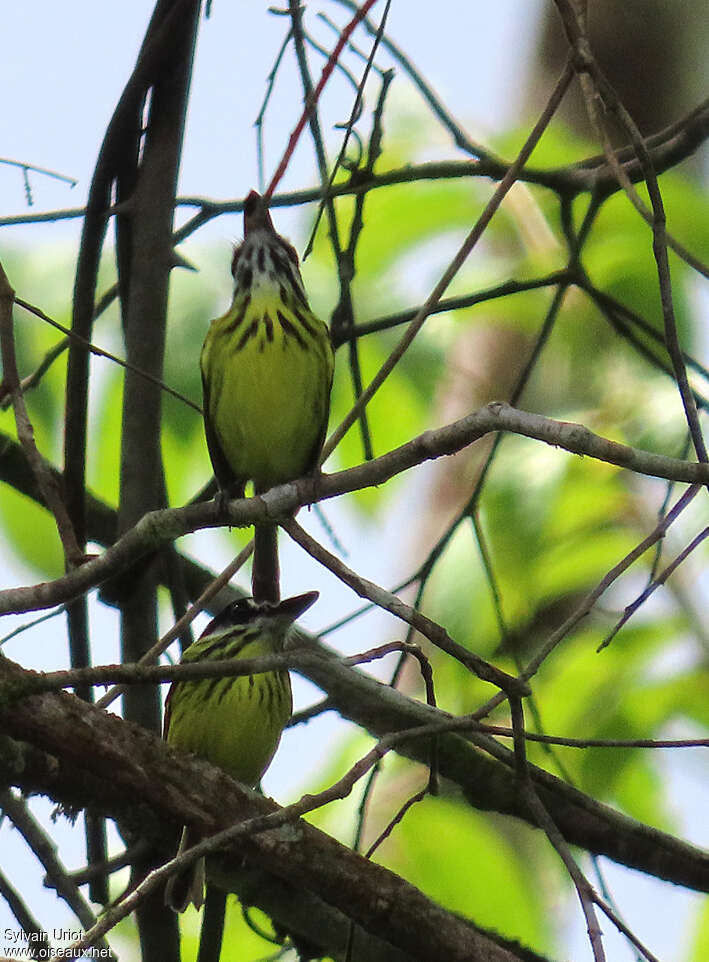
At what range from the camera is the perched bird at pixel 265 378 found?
4395 millimetres

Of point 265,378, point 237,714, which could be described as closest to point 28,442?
point 265,378

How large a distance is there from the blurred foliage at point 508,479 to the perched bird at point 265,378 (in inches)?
3.5

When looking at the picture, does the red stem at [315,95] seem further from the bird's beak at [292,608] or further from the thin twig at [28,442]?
the bird's beak at [292,608]

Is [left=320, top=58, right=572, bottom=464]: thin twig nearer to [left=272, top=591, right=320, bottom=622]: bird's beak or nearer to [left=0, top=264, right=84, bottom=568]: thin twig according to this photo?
[left=0, top=264, right=84, bottom=568]: thin twig

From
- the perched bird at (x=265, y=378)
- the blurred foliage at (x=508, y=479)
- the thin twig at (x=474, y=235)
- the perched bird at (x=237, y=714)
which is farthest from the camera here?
the perched bird at (x=237, y=714)

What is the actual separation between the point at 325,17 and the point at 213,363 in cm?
130

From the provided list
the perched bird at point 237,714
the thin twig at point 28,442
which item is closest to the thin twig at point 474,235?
the thin twig at point 28,442

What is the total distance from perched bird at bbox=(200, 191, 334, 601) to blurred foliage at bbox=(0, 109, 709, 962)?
0.29ft

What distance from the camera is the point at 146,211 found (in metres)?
4.20

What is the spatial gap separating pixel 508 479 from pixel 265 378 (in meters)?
1.03

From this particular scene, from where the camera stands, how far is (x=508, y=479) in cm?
371

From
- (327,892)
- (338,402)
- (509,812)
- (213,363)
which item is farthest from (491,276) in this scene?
(327,892)

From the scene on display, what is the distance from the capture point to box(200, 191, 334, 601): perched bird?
14.4 feet

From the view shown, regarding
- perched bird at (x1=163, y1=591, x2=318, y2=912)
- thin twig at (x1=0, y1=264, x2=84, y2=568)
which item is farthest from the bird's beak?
thin twig at (x1=0, y1=264, x2=84, y2=568)
